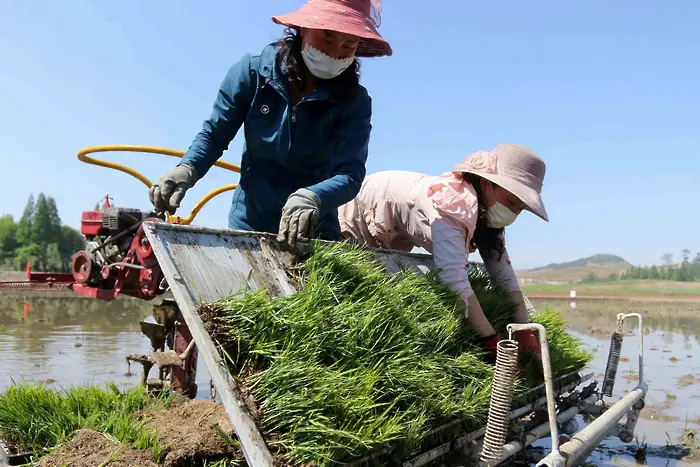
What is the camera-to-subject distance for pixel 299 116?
2725 mm

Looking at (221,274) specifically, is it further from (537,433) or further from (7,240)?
(7,240)

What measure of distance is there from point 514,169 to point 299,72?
1.23 m

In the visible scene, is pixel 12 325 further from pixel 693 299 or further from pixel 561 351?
pixel 693 299

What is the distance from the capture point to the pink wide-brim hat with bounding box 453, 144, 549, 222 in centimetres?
279

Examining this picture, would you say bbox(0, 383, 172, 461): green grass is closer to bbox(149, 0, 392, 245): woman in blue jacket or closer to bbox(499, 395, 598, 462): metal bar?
bbox(149, 0, 392, 245): woman in blue jacket

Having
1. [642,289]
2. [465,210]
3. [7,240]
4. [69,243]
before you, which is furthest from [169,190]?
[7,240]

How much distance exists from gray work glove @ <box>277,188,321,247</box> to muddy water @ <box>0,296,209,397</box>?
4.77 ft

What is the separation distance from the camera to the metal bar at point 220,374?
4.50 feet

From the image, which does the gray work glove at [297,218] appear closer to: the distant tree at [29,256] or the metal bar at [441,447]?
the metal bar at [441,447]

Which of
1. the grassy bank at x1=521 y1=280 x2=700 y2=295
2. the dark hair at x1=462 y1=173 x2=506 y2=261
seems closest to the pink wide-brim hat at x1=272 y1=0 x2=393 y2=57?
the dark hair at x1=462 y1=173 x2=506 y2=261

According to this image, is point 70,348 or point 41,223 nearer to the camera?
point 70,348

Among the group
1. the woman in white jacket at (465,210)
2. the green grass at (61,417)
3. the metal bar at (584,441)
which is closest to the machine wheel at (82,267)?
the woman in white jacket at (465,210)

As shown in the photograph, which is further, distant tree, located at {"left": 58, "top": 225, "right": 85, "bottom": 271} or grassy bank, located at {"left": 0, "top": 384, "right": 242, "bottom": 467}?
distant tree, located at {"left": 58, "top": 225, "right": 85, "bottom": 271}

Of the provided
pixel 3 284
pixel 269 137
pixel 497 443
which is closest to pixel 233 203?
pixel 269 137
